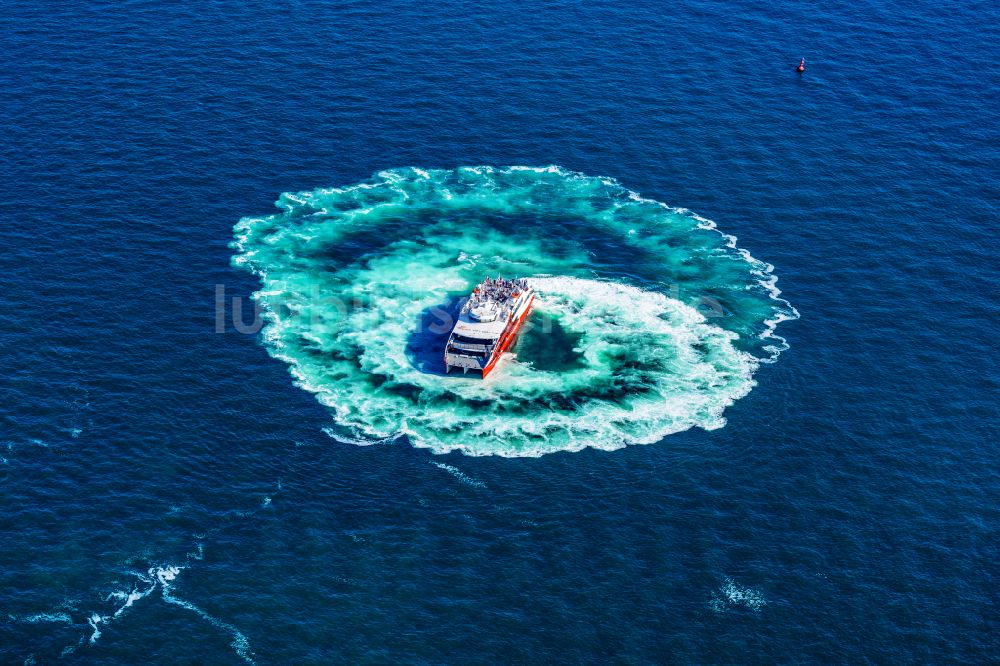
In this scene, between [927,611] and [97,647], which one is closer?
[97,647]

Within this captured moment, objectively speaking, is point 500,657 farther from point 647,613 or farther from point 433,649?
point 647,613

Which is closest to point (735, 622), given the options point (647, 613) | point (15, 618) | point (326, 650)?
point (647, 613)

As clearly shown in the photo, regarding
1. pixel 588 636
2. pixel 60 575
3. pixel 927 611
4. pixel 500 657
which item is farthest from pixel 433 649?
pixel 927 611

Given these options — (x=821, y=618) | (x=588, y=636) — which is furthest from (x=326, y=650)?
(x=821, y=618)

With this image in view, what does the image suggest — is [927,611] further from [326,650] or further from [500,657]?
[326,650]

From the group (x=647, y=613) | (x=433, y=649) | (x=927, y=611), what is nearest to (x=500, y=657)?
(x=433, y=649)

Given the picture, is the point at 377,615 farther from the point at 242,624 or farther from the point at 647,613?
the point at 647,613

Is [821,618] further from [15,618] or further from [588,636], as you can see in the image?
[15,618]
